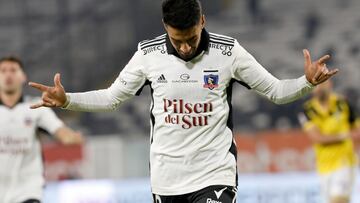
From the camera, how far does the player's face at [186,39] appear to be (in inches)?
185

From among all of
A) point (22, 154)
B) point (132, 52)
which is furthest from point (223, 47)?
point (132, 52)

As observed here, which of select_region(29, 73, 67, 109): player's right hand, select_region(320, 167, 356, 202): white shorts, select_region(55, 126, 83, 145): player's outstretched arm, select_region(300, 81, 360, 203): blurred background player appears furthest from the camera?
select_region(320, 167, 356, 202): white shorts

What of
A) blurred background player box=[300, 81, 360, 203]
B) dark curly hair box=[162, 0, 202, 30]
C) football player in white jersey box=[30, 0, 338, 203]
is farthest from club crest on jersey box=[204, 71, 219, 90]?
blurred background player box=[300, 81, 360, 203]

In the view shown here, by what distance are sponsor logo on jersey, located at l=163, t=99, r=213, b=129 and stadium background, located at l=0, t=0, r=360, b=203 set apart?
860 cm

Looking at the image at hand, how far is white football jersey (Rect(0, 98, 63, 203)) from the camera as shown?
7.27 m

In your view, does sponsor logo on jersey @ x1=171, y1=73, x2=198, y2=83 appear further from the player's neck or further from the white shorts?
the white shorts

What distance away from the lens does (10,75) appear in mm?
7480

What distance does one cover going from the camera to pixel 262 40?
51.0 ft

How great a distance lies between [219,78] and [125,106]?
10087 mm

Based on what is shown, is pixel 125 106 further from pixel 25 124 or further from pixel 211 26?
pixel 25 124

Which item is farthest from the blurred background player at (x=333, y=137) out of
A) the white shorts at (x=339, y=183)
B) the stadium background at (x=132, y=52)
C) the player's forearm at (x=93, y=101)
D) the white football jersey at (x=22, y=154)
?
the player's forearm at (x=93, y=101)

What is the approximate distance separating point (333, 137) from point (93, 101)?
5897mm

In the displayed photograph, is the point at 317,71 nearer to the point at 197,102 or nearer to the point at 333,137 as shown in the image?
the point at 197,102

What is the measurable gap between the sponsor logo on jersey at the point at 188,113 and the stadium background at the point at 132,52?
339 inches
